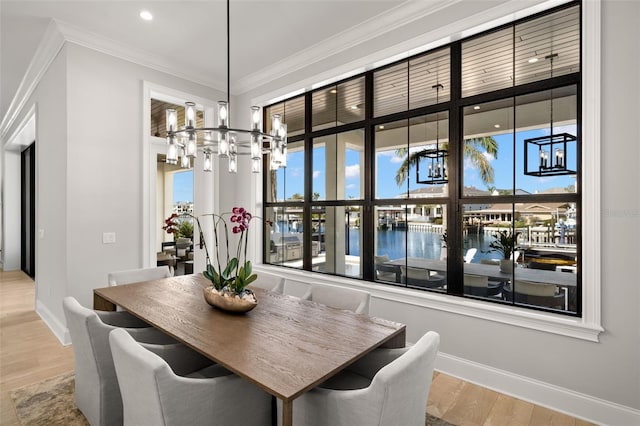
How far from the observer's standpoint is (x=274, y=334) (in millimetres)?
1645

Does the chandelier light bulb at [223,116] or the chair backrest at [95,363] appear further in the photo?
the chandelier light bulb at [223,116]

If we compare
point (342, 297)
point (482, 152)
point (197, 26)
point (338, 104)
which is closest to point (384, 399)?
point (342, 297)

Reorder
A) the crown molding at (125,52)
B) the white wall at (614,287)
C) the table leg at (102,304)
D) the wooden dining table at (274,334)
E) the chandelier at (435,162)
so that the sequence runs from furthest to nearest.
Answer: the crown molding at (125,52)
the chandelier at (435,162)
the table leg at (102,304)
the white wall at (614,287)
the wooden dining table at (274,334)

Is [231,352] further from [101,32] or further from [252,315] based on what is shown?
[101,32]

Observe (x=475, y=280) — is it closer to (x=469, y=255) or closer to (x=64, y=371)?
(x=469, y=255)

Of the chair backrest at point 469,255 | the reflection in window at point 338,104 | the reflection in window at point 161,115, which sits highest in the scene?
the reflection in window at point 161,115

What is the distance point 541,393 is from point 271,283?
2.09 meters

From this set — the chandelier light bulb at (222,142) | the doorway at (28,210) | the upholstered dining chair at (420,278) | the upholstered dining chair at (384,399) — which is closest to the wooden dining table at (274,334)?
the upholstered dining chair at (384,399)

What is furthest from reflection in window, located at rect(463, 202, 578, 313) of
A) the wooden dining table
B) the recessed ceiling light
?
the recessed ceiling light

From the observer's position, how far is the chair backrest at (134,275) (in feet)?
9.37

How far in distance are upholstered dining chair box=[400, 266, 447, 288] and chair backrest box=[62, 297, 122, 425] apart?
2.33 m

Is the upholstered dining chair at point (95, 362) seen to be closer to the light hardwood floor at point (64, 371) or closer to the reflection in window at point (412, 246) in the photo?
the light hardwood floor at point (64, 371)

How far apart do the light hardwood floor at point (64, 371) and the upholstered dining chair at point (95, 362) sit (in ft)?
2.16

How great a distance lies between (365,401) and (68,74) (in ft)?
12.6
